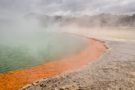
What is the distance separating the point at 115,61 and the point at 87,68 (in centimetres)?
343

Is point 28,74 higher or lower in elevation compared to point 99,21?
lower

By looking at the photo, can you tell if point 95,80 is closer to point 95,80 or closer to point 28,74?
point 95,80

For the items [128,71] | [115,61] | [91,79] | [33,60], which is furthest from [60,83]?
[33,60]

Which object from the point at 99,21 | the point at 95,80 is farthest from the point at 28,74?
the point at 99,21

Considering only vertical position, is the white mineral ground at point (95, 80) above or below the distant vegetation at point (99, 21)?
below

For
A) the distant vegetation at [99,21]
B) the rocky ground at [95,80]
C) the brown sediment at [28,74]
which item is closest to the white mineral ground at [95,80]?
the rocky ground at [95,80]

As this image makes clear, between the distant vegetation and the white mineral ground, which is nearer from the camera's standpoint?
the white mineral ground

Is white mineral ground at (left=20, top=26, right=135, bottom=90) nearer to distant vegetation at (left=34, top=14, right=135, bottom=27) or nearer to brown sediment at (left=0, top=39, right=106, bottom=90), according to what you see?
brown sediment at (left=0, top=39, right=106, bottom=90)

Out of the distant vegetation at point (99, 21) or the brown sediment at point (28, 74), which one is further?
the distant vegetation at point (99, 21)

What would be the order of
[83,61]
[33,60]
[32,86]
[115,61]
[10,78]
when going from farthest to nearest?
[33,60] < [83,61] < [115,61] < [10,78] < [32,86]

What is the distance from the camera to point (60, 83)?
13273 mm

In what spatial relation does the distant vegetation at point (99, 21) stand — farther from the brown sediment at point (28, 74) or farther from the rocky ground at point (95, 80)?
the rocky ground at point (95, 80)

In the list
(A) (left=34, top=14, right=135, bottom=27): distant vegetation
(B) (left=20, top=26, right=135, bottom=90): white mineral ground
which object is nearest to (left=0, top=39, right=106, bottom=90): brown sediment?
(B) (left=20, top=26, right=135, bottom=90): white mineral ground

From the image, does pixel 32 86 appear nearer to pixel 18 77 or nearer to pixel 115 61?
pixel 18 77
